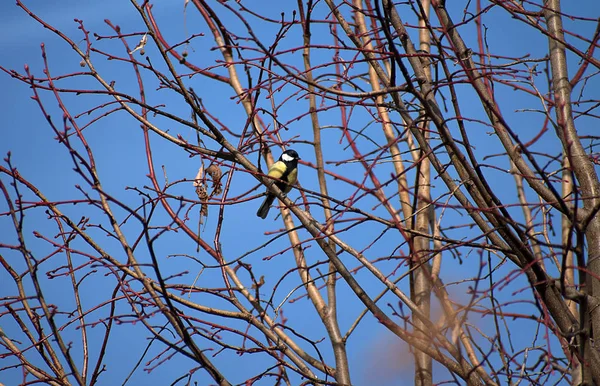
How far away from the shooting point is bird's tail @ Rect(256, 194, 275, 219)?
4512 mm

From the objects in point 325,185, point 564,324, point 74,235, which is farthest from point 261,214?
point 564,324

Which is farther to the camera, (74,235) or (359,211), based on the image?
(74,235)

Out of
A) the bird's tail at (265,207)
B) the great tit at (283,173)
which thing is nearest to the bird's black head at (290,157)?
the great tit at (283,173)

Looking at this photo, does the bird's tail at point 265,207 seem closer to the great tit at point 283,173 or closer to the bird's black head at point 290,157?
the great tit at point 283,173

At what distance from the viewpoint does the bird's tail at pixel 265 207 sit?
14.8 ft


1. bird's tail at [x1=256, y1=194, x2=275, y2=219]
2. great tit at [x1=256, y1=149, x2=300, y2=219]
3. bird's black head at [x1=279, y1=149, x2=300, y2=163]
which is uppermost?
bird's black head at [x1=279, y1=149, x2=300, y2=163]

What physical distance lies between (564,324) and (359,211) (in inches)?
32.3

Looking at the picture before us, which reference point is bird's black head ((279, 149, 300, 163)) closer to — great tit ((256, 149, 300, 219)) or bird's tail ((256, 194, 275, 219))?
great tit ((256, 149, 300, 219))

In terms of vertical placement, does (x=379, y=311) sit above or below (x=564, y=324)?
above

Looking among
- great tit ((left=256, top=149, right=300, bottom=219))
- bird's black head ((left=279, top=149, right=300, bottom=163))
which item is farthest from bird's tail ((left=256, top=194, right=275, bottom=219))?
bird's black head ((left=279, top=149, right=300, bottom=163))

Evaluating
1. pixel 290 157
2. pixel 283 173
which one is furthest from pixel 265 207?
pixel 290 157

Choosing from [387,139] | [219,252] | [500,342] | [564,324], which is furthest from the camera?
[387,139]

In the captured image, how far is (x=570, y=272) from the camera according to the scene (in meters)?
3.39

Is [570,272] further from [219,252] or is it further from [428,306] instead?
[219,252]
